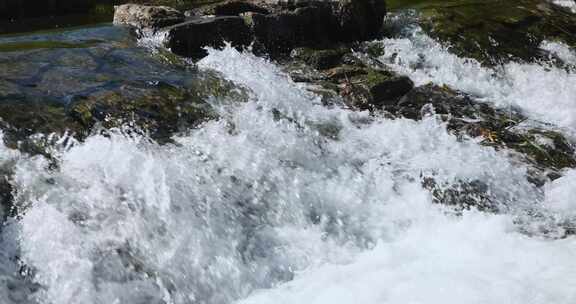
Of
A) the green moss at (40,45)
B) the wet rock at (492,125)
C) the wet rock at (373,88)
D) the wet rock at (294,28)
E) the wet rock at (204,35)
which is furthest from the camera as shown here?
the wet rock at (294,28)

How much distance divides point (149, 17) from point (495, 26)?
310 inches

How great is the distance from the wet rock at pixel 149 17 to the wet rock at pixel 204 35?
493mm

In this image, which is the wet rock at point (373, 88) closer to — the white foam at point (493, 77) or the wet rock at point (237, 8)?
the white foam at point (493, 77)

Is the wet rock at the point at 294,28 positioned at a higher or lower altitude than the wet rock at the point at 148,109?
higher

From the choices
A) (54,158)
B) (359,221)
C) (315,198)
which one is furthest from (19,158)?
(359,221)

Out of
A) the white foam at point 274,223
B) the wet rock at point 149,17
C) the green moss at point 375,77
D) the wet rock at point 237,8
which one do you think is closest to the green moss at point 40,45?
the wet rock at point 149,17

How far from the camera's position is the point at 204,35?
1064cm

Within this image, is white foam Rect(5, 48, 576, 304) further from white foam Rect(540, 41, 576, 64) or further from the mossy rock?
white foam Rect(540, 41, 576, 64)

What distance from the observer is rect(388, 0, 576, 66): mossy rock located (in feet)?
43.3

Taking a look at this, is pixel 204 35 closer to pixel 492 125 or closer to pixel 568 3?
pixel 492 125

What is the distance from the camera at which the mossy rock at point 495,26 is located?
13203 millimetres

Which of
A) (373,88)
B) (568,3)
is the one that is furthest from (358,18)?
(568,3)

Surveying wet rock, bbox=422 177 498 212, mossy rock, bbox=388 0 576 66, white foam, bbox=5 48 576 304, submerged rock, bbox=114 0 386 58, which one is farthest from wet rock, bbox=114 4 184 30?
wet rock, bbox=422 177 498 212

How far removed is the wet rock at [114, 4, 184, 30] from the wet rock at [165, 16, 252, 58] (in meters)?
0.49
